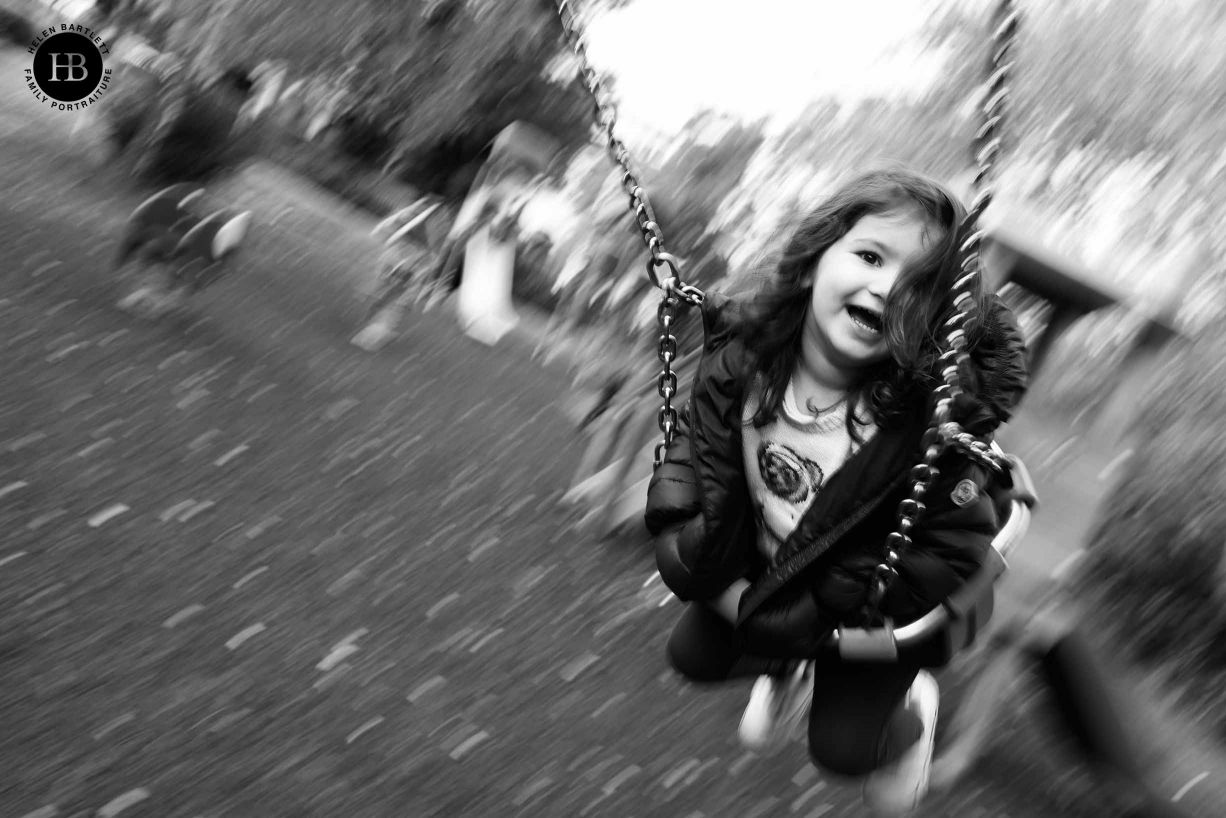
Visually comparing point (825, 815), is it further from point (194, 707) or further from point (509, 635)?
point (194, 707)

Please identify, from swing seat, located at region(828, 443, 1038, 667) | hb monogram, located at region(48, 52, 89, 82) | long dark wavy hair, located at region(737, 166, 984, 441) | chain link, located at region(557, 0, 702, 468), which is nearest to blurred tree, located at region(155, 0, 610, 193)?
hb monogram, located at region(48, 52, 89, 82)

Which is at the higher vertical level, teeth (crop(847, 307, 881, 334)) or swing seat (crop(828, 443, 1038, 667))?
teeth (crop(847, 307, 881, 334))

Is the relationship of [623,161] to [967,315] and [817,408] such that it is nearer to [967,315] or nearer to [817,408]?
[817,408]

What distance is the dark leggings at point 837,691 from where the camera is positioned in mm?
2379

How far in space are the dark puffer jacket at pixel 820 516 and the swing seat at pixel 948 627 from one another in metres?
0.03

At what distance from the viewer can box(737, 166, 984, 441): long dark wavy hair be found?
1960mm

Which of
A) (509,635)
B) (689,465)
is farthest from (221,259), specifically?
(689,465)

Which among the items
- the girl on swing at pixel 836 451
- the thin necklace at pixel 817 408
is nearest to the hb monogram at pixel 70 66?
the girl on swing at pixel 836 451

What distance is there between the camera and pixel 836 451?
217 centimetres

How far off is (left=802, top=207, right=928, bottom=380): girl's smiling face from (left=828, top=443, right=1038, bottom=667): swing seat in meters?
0.35

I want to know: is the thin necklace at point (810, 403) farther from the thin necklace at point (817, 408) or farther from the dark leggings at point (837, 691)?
the dark leggings at point (837, 691)

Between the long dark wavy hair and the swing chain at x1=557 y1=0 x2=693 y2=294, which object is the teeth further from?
the swing chain at x1=557 y1=0 x2=693 y2=294

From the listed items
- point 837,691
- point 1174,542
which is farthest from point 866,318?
point 1174,542

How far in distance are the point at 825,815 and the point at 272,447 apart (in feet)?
6.88
